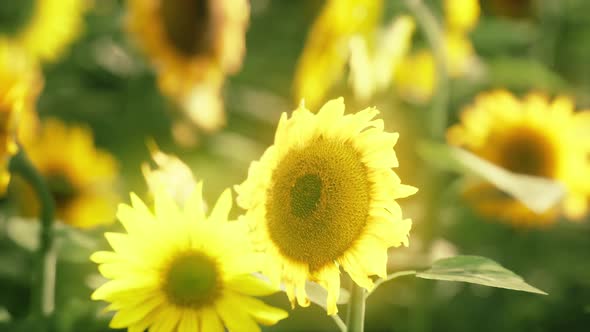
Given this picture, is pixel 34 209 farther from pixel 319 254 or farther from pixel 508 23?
pixel 508 23

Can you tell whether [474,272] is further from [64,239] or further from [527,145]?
[527,145]

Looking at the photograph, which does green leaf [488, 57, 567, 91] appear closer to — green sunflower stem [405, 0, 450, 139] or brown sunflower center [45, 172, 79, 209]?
green sunflower stem [405, 0, 450, 139]

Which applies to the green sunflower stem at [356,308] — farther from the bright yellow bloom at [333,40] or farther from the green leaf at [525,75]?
the green leaf at [525,75]

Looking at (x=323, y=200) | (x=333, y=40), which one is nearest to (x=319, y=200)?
(x=323, y=200)

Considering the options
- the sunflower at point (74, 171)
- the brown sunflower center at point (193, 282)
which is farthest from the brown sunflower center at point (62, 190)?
the brown sunflower center at point (193, 282)

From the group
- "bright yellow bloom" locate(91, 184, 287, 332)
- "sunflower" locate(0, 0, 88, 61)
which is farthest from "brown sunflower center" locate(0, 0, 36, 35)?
"bright yellow bloom" locate(91, 184, 287, 332)
